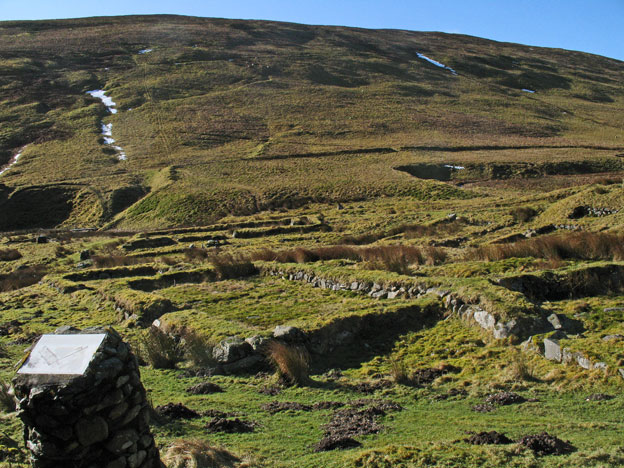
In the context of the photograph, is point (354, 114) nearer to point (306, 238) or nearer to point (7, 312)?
point (306, 238)

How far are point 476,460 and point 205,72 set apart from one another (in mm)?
119419

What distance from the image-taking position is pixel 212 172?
6031cm

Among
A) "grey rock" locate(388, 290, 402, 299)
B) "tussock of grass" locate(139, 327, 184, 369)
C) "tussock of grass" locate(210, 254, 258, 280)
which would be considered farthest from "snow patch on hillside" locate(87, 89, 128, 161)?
"tussock of grass" locate(139, 327, 184, 369)

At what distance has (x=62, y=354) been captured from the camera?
15.4 ft

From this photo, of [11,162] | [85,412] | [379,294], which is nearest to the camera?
[85,412]

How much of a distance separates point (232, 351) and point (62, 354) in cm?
542

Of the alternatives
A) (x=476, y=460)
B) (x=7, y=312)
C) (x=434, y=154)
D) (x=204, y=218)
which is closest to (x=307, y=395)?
(x=476, y=460)

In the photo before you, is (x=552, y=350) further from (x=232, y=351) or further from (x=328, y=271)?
(x=328, y=271)

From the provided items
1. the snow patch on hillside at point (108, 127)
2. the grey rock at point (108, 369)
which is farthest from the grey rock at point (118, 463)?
the snow patch on hillside at point (108, 127)

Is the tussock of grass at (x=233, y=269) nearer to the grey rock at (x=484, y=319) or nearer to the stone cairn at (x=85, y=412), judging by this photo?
the grey rock at (x=484, y=319)

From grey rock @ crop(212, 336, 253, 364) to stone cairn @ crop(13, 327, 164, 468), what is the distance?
16.2ft

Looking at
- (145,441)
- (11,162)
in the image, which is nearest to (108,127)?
(11,162)

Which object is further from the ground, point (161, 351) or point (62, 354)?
point (62, 354)

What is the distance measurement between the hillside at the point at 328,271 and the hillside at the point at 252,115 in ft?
1.93
